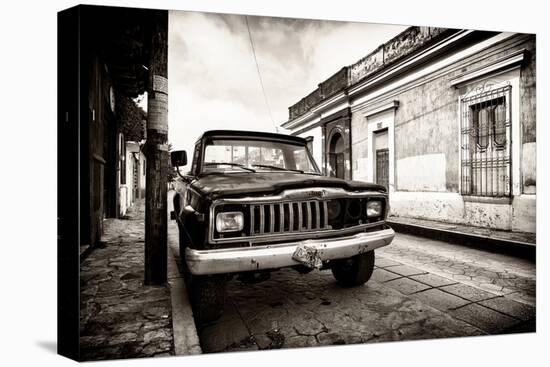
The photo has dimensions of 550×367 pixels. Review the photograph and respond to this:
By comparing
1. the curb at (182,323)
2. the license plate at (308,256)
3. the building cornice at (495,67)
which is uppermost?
the building cornice at (495,67)

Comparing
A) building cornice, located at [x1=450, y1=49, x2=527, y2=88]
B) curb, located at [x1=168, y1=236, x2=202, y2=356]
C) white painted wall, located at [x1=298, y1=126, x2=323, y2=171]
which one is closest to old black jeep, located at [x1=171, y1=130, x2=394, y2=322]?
curb, located at [x1=168, y1=236, x2=202, y2=356]

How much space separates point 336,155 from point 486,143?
4.57 metres

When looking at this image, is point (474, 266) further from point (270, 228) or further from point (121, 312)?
point (121, 312)

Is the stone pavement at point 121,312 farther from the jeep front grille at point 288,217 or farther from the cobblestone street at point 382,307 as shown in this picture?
the jeep front grille at point 288,217

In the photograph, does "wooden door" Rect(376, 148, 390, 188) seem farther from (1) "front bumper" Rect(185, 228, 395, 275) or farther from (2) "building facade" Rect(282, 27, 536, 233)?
(1) "front bumper" Rect(185, 228, 395, 275)

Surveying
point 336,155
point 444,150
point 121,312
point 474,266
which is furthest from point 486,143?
point 336,155

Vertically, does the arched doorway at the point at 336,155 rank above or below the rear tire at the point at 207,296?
above

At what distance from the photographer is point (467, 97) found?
4078 mm

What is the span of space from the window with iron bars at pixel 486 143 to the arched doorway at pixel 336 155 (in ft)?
12.1

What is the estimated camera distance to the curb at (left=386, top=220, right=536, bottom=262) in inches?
118

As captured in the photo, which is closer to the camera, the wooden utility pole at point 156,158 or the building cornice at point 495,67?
the wooden utility pole at point 156,158

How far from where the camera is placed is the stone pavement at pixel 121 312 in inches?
69.3

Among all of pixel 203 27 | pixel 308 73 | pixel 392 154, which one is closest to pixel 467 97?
pixel 392 154

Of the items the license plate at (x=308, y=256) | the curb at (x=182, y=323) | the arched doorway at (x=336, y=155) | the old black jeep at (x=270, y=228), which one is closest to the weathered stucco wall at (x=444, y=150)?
the arched doorway at (x=336, y=155)
